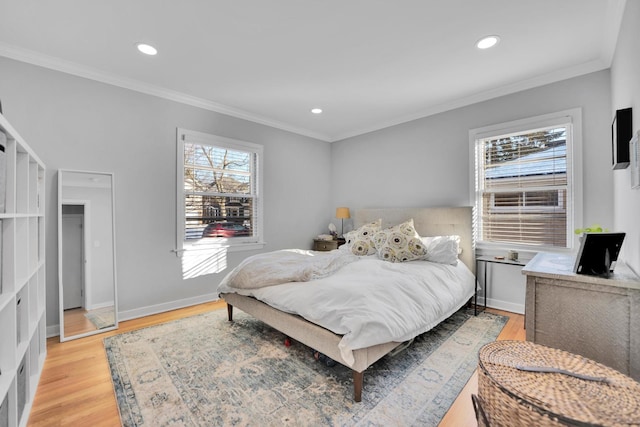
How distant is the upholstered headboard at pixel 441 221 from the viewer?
3521mm

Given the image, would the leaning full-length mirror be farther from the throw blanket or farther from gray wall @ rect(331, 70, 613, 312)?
gray wall @ rect(331, 70, 613, 312)

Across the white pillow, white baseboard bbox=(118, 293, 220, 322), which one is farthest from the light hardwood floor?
the white pillow

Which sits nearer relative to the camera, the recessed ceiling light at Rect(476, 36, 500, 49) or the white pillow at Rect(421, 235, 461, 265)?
the recessed ceiling light at Rect(476, 36, 500, 49)

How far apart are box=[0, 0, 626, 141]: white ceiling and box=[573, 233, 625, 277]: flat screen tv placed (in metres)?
1.71

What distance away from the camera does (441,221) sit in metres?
3.77

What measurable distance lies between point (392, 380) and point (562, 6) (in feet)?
9.66

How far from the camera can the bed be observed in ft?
5.82

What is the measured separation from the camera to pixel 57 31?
2312mm

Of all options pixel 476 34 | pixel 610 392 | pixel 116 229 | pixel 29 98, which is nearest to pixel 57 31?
pixel 29 98

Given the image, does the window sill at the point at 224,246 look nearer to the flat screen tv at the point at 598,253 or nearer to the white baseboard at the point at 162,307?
the white baseboard at the point at 162,307

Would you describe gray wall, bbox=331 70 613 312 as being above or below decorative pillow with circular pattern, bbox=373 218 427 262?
above

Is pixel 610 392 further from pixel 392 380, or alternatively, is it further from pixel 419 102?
pixel 419 102

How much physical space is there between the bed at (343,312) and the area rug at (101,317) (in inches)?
46.6

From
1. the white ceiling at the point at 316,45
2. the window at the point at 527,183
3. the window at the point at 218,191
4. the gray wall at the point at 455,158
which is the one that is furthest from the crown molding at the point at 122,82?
the window at the point at 527,183
